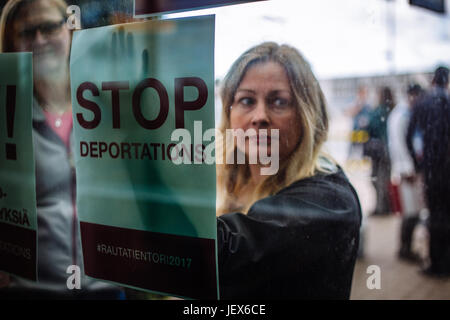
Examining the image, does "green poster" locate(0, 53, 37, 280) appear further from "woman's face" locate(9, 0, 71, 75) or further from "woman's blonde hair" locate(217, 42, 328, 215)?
"woman's blonde hair" locate(217, 42, 328, 215)

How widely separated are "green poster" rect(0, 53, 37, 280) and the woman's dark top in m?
0.85

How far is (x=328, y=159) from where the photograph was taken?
144 centimetres

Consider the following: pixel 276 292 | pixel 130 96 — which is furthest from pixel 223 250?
pixel 130 96

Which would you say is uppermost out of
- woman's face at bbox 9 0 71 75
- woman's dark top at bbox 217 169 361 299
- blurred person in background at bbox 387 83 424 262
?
woman's face at bbox 9 0 71 75

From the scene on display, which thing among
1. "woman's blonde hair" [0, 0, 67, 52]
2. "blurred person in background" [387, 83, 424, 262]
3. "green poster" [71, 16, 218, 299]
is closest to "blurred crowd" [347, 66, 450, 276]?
"blurred person in background" [387, 83, 424, 262]

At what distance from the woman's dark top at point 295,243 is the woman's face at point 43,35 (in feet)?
2.97

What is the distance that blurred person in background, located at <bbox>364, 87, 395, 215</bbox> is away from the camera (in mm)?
1403

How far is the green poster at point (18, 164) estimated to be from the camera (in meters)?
1.90

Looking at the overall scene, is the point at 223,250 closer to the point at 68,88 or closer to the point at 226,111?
the point at 226,111

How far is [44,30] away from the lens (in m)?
1.88

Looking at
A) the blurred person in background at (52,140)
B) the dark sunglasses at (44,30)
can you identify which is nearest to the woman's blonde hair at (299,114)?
the blurred person in background at (52,140)

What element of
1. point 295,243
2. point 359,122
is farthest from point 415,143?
point 295,243

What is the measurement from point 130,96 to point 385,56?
80cm

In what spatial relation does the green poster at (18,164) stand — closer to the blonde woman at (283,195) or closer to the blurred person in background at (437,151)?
the blonde woman at (283,195)
